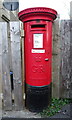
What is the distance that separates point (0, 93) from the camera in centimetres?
259

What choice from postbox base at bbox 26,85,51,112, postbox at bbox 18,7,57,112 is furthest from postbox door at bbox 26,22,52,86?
postbox base at bbox 26,85,51,112

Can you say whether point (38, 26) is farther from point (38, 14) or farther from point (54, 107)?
point (54, 107)

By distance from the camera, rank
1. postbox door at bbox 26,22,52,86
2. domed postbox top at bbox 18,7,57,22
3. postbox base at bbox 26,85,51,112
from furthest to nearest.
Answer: postbox base at bbox 26,85,51,112 → postbox door at bbox 26,22,52,86 → domed postbox top at bbox 18,7,57,22

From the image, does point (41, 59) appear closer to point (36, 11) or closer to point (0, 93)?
point (36, 11)

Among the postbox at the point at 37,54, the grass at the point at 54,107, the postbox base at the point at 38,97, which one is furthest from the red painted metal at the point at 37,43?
the grass at the point at 54,107

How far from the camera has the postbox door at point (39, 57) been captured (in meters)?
2.24

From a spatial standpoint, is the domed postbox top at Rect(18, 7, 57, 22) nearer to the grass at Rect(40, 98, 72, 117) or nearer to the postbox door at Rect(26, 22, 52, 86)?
the postbox door at Rect(26, 22, 52, 86)

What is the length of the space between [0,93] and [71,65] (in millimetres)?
1807

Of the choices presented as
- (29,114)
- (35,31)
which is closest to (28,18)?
(35,31)

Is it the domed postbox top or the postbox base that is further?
the postbox base

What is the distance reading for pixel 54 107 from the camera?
8.61 ft

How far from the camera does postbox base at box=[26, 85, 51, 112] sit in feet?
7.93

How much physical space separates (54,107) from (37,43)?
152 centimetres

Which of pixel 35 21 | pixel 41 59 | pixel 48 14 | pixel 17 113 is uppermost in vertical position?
pixel 48 14
